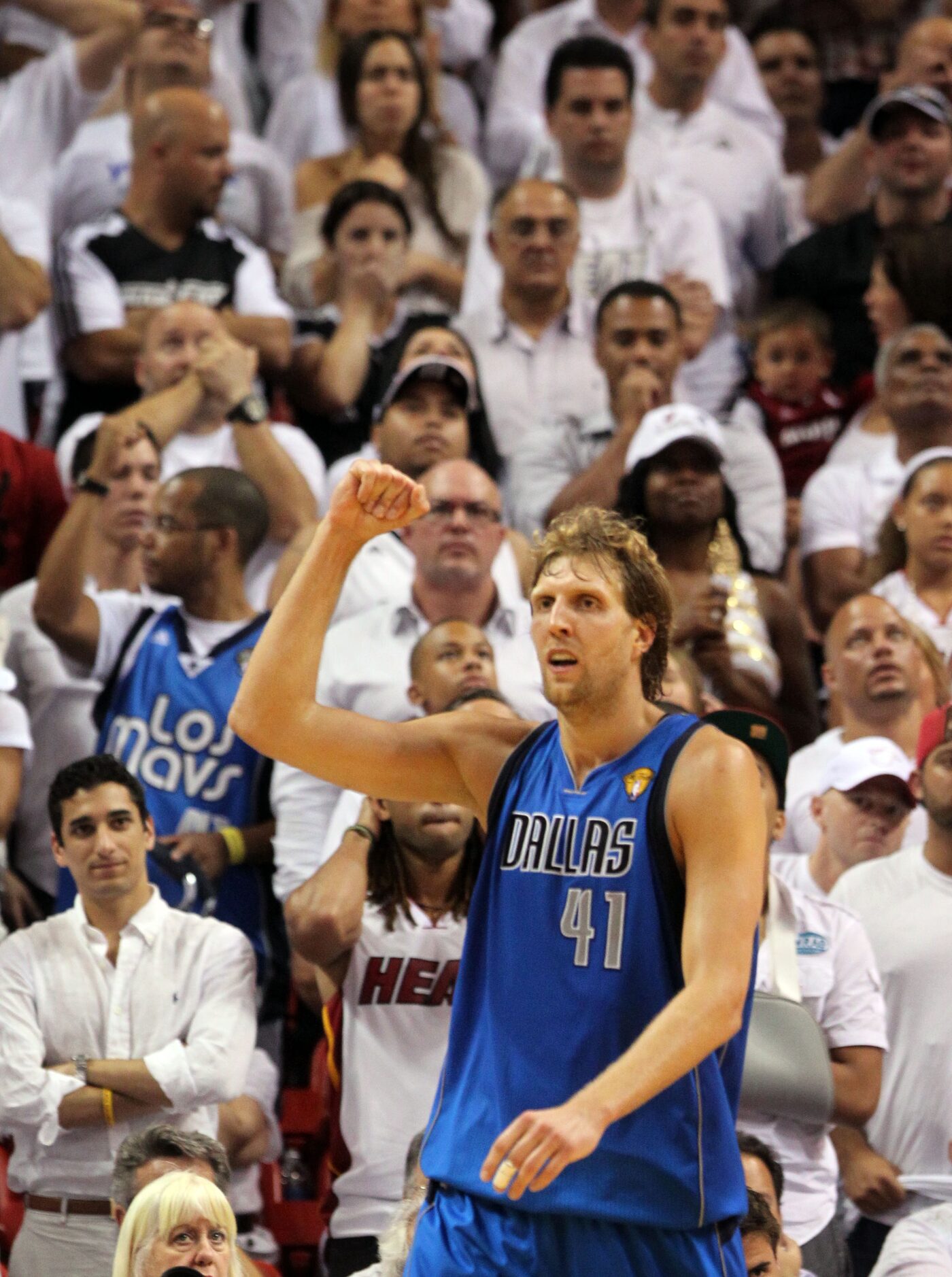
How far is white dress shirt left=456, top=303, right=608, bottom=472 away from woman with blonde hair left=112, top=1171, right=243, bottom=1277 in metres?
4.23

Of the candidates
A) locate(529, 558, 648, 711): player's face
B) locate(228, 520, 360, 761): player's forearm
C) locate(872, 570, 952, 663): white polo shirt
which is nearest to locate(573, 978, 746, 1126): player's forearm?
locate(529, 558, 648, 711): player's face

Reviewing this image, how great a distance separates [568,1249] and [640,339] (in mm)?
5202

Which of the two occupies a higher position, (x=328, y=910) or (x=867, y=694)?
(x=867, y=694)

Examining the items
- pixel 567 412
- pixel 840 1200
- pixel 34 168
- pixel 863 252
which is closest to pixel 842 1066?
pixel 840 1200

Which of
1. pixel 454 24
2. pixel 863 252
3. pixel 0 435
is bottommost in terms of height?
pixel 0 435

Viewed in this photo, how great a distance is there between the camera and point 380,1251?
428cm

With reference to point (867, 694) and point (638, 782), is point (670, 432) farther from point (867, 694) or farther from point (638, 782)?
point (638, 782)

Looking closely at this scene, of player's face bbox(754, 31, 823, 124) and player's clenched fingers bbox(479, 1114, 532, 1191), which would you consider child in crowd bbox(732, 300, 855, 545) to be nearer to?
player's face bbox(754, 31, 823, 124)

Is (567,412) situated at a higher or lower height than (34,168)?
lower

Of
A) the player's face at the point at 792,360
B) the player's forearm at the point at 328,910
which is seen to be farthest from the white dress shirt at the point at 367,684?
the player's face at the point at 792,360

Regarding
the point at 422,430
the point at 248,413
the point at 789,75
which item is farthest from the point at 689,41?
the point at 248,413

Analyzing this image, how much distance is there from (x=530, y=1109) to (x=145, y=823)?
8.16 ft

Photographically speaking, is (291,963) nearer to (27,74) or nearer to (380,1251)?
(380,1251)

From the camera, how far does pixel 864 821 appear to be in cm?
589
